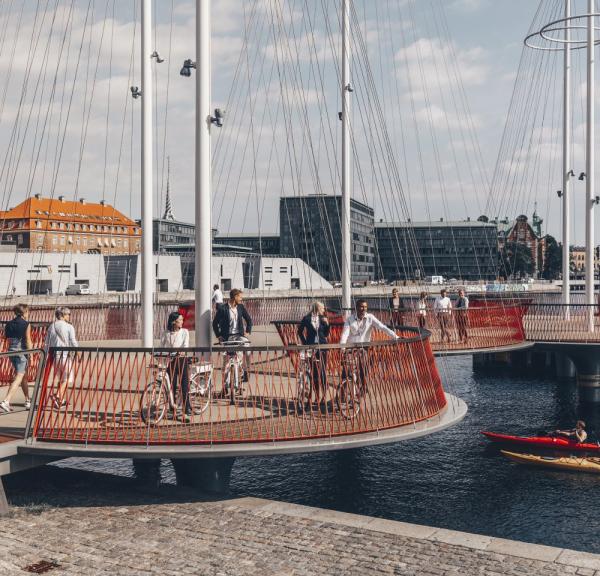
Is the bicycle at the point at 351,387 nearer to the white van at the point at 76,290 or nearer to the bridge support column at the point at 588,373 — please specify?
the bridge support column at the point at 588,373

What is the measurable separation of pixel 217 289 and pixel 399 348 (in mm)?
14258

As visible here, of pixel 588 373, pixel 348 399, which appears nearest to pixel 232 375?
pixel 348 399

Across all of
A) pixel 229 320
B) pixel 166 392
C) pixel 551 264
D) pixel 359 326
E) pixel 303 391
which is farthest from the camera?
pixel 551 264

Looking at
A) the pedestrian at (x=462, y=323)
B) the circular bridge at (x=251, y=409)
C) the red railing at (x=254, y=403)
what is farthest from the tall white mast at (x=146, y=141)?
the pedestrian at (x=462, y=323)

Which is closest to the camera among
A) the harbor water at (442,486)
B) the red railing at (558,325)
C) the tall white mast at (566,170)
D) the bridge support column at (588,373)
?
the harbor water at (442,486)

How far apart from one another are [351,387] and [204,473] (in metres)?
2.94

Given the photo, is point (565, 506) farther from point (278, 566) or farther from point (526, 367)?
point (526, 367)

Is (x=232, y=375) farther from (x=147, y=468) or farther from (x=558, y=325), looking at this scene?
(x=558, y=325)

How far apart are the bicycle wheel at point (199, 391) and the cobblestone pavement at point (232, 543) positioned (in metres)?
1.31

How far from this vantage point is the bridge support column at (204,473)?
11.0 m

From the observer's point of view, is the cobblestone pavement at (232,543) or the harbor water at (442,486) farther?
the harbor water at (442,486)

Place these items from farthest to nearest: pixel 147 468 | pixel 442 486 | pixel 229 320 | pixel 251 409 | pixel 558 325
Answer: pixel 558 325 < pixel 442 486 < pixel 147 468 < pixel 229 320 < pixel 251 409

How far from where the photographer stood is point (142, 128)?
16.3 meters

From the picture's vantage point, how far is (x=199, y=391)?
31.8ft
